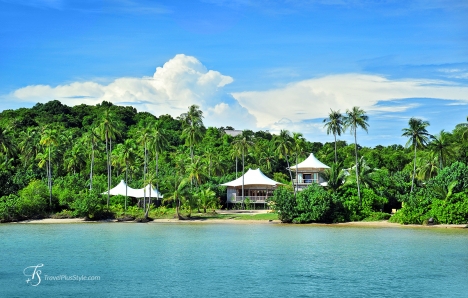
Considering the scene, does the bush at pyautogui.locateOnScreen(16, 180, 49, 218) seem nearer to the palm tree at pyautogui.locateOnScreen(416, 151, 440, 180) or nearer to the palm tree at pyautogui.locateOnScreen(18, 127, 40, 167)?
the palm tree at pyautogui.locateOnScreen(18, 127, 40, 167)

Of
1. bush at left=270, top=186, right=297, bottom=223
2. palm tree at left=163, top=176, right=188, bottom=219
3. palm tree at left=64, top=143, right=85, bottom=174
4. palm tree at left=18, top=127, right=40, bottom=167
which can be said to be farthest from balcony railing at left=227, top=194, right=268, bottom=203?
palm tree at left=18, top=127, right=40, bottom=167

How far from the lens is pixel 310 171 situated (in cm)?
7494

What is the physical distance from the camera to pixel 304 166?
73688 mm

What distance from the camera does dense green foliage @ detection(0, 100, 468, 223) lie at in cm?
5459

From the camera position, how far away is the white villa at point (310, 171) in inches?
2894

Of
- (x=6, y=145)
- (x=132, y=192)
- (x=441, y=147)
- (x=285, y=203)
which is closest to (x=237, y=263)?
(x=285, y=203)

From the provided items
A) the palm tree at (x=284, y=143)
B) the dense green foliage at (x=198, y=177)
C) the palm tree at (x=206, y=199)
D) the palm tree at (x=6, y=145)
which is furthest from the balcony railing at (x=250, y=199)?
the palm tree at (x=6, y=145)

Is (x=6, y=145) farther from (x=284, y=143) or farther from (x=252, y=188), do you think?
(x=284, y=143)

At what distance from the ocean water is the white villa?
83.1 ft

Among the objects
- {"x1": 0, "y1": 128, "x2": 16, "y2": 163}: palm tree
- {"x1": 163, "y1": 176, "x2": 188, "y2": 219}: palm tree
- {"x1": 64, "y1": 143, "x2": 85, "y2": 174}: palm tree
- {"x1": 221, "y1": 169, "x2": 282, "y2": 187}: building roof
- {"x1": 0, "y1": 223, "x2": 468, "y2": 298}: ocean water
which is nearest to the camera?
{"x1": 0, "y1": 223, "x2": 468, "y2": 298}: ocean water

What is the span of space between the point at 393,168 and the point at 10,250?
206 feet

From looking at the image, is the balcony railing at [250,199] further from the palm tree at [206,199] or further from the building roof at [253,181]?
the palm tree at [206,199]

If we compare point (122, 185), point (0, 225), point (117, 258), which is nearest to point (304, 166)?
point (122, 185)

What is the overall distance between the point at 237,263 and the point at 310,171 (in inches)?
1798
